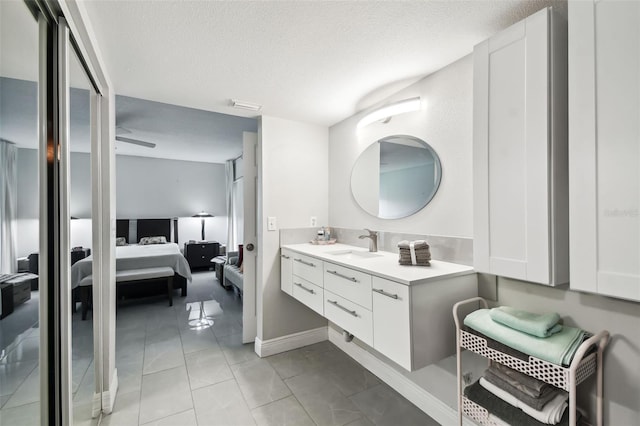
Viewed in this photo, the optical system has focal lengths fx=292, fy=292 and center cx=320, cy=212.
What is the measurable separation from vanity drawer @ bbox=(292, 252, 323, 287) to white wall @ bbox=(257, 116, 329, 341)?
0.36 m

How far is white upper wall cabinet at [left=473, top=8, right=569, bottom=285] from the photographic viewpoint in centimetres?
117

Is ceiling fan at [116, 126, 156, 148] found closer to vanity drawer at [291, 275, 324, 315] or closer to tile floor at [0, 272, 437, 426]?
tile floor at [0, 272, 437, 426]

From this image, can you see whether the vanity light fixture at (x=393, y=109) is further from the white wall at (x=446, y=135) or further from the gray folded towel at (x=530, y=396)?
the gray folded towel at (x=530, y=396)

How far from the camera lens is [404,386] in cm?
206

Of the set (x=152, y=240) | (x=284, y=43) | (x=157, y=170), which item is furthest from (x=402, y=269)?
(x=157, y=170)

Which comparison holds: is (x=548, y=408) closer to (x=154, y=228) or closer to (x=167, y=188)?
(x=154, y=228)

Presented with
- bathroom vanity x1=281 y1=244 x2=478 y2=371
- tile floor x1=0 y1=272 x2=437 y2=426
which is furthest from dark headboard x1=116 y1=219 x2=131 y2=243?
bathroom vanity x1=281 y1=244 x2=478 y2=371

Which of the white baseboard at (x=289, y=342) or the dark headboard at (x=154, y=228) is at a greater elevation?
the dark headboard at (x=154, y=228)

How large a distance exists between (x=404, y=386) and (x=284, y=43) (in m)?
2.34

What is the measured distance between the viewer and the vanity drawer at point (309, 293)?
Answer: 2.17 m

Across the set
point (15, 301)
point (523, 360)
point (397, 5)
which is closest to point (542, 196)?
point (523, 360)

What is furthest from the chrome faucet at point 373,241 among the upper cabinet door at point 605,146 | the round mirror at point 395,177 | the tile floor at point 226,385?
the upper cabinet door at point 605,146

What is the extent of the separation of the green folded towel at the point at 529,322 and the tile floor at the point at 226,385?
0.99 metres

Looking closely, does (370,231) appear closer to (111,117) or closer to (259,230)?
(259,230)
